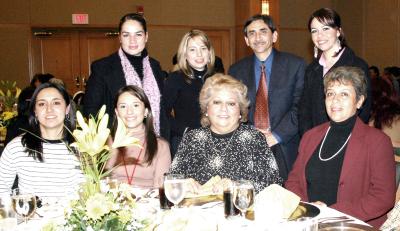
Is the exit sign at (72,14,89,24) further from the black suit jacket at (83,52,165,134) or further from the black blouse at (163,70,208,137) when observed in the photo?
the black blouse at (163,70,208,137)

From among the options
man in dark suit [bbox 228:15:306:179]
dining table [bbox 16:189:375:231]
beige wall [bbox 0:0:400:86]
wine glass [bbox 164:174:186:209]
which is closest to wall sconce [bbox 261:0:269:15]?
beige wall [bbox 0:0:400:86]

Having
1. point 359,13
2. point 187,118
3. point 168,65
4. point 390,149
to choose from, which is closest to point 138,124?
point 187,118

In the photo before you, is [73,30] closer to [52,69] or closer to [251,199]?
[52,69]

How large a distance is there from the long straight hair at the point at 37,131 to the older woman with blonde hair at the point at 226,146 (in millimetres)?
705

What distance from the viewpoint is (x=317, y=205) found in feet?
7.38

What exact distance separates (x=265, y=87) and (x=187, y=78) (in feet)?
2.02

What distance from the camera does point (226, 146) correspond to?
2.89m

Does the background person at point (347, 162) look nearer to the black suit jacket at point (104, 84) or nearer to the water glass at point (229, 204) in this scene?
the water glass at point (229, 204)

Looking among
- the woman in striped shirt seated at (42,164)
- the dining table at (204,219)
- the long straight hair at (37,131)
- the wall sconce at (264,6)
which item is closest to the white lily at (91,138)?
the dining table at (204,219)

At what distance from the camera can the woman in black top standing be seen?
12.2ft

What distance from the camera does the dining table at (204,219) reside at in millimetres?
1612

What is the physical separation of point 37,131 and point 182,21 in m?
7.59

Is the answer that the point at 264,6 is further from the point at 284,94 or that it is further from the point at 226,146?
the point at 226,146

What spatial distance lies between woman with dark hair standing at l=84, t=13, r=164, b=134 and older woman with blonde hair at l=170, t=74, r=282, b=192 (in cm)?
87
